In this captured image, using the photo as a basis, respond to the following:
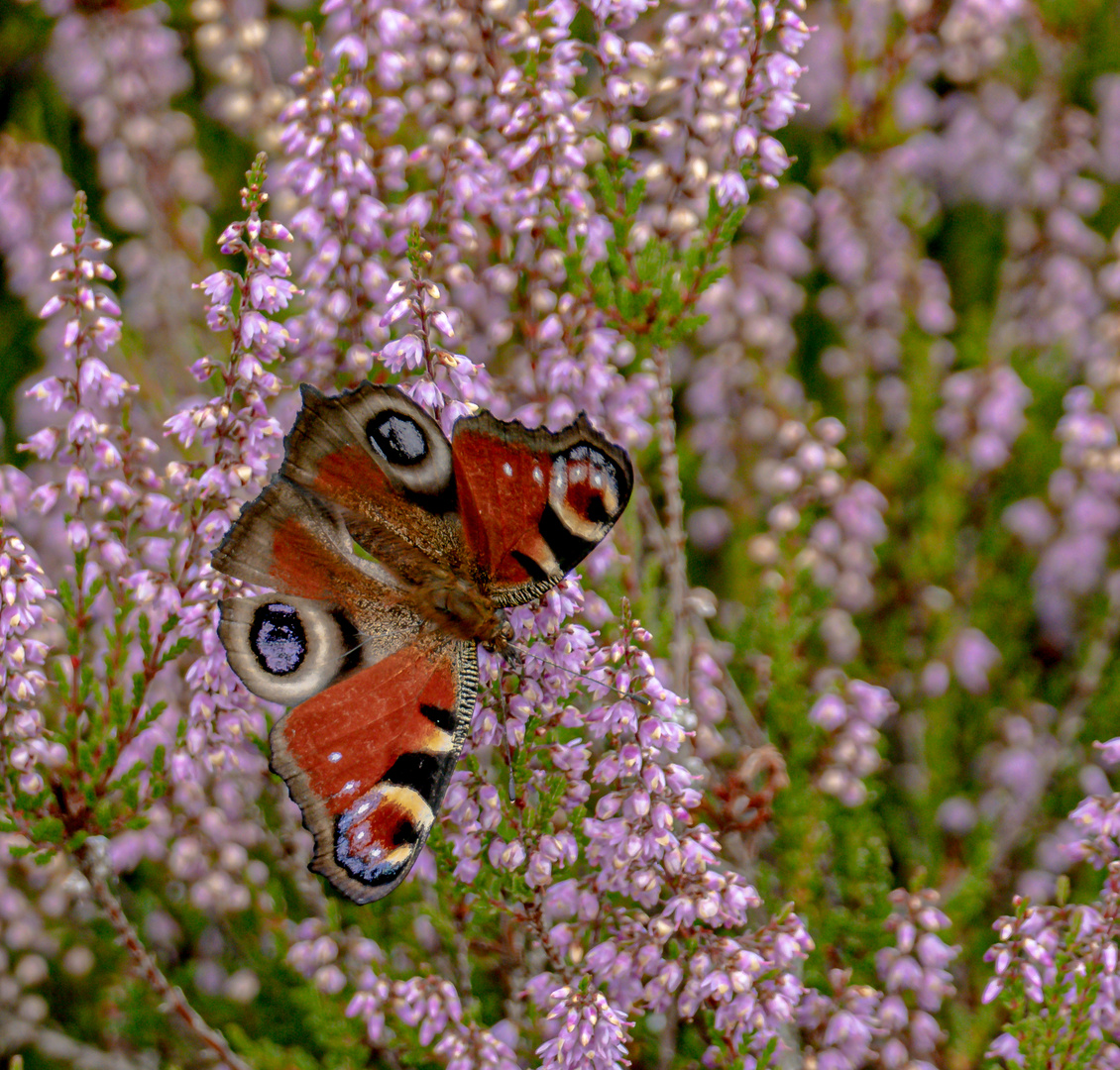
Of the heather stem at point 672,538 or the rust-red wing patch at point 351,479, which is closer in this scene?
the rust-red wing patch at point 351,479

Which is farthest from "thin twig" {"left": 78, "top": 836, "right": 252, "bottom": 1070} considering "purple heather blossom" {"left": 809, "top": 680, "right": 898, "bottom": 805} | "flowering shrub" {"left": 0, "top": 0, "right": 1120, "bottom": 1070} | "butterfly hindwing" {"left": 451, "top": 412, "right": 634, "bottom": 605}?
"purple heather blossom" {"left": 809, "top": 680, "right": 898, "bottom": 805}

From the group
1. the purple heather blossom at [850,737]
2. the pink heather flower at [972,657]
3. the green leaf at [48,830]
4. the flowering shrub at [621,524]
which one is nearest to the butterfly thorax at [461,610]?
the flowering shrub at [621,524]

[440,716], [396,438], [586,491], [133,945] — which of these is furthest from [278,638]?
[133,945]

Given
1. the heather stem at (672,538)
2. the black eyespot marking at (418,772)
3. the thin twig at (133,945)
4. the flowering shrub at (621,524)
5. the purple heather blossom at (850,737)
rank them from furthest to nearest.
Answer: the purple heather blossom at (850,737), the heather stem at (672,538), the thin twig at (133,945), the flowering shrub at (621,524), the black eyespot marking at (418,772)

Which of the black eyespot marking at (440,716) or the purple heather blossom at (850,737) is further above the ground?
the purple heather blossom at (850,737)

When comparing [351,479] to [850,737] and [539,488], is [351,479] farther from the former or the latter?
[850,737]

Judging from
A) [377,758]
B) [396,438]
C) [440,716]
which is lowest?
[377,758]

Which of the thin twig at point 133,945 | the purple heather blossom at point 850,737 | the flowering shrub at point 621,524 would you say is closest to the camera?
the flowering shrub at point 621,524

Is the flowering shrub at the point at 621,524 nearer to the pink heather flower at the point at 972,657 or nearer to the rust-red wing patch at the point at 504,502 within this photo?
the pink heather flower at the point at 972,657

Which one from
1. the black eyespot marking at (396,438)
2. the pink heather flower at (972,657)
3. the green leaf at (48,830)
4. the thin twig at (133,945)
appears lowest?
the thin twig at (133,945)
